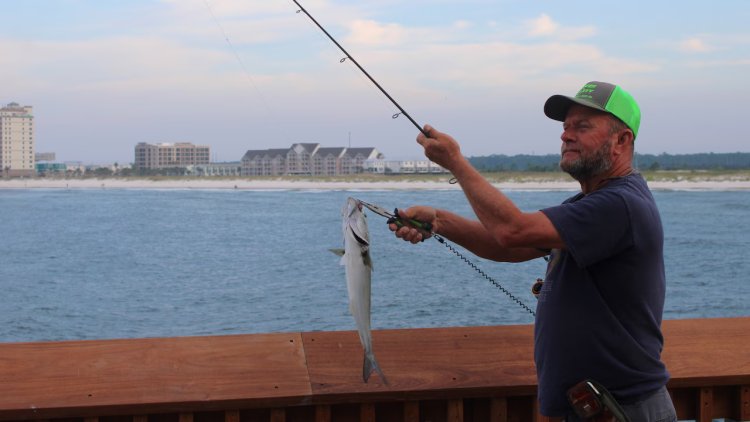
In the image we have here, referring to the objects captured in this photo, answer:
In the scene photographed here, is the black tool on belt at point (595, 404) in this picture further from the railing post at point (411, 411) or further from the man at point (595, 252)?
the railing post at point (411, 411)

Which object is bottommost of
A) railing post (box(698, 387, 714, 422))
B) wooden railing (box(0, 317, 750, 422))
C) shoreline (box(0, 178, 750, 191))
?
shoreline (box(0, 178, 750, 191))

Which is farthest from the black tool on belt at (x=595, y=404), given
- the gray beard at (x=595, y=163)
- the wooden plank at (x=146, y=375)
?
the wooden plank at (x=146, y=375)

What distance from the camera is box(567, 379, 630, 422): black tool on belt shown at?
2845 mm

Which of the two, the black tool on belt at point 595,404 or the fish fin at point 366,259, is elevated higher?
the fish fin at point 366,259

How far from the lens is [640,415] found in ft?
9.59

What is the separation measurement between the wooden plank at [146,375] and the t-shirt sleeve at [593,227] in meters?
1.23

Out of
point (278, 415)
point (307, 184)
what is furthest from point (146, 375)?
point (307, 184)

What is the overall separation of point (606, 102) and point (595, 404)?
0.94 metres

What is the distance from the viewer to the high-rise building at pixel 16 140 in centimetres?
15662

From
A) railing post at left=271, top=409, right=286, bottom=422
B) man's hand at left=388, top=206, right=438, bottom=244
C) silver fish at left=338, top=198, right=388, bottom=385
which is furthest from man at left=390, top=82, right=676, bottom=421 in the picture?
railing post at left=271, top=409, right=286, bottom=422

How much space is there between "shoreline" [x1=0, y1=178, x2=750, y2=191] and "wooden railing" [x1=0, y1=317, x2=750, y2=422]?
85071 mm

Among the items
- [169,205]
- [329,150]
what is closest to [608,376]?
[169,205]

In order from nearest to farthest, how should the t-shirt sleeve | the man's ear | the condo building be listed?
the t-shirt sleeve, the man's ear, the condo building

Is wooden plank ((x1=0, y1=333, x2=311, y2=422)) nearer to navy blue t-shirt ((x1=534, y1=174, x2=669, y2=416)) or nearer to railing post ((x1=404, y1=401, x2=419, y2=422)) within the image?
railing post ((x1=404, y1=401, x2=419, y2=422))
